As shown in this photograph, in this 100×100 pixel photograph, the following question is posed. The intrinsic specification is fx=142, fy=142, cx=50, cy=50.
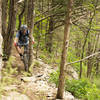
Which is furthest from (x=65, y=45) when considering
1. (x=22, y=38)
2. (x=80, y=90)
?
(x=22, y=38)

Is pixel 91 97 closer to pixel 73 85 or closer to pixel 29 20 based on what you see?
pixel 73 85

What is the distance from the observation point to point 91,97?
180 inches

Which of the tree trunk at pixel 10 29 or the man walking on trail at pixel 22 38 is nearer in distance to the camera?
the man walking on trail at pixel 22 38

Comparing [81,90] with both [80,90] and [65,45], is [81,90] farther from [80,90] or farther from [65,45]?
[65,45]

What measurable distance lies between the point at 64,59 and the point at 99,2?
11.5ft

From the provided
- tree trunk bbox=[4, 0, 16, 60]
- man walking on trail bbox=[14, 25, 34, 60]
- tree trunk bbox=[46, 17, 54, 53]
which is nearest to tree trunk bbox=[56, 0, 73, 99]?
man walking on trail bbox=[14, 25, 34, 60]

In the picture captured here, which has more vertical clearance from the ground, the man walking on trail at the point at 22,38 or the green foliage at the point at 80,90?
the man walking on trail at the point at 22,38

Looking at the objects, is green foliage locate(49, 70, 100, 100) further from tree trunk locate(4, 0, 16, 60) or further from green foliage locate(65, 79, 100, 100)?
tree trunk locate(4, 0, 16, 60)

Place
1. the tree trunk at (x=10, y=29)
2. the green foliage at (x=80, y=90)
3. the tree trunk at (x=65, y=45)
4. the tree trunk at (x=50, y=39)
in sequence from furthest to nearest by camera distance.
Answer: the tree trunk at (x=50, y=39)
the tree trunk at (x=10, y=29)
the green foliage at (x=80, y=90)
the tree trunk at (x=65, y=45)

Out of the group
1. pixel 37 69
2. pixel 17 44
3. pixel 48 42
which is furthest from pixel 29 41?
pixel 48 42

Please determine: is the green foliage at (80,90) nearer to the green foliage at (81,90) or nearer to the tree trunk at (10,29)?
the green foliage at (81,90)

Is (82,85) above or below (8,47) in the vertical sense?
below

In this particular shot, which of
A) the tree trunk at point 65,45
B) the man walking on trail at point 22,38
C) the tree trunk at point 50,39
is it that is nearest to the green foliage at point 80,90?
the tree trunk at point 65,45

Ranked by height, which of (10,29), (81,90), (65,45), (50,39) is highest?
(10,29)
